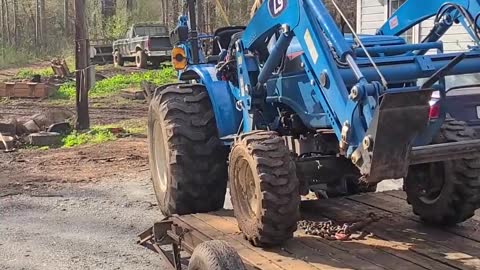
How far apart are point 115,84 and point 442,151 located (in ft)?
71.2

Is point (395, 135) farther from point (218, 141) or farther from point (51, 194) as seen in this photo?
point (51, 194)

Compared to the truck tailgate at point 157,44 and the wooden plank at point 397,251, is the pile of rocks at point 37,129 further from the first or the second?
the truck tailgate at point 157,44

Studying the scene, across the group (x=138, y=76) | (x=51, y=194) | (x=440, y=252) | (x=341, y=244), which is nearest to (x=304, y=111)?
(x=341, y=244)

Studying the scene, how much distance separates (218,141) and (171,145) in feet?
1.27

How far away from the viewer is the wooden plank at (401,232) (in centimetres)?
449

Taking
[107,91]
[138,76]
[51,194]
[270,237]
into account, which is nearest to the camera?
[270,237]

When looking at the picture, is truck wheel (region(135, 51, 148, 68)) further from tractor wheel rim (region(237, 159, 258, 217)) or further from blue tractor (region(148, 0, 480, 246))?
tractor wheel rim (region(237, 159, 258, 217))

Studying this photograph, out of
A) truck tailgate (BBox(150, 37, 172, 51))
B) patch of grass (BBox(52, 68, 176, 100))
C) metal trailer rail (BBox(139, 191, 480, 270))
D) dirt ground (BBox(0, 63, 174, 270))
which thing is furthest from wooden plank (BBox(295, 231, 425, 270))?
truck tailgate (BBox(150, 37, 172, 51))

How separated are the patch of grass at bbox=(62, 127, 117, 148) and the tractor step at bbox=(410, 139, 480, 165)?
10.6m

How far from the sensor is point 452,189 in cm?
529

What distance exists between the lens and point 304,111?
549 centimetres

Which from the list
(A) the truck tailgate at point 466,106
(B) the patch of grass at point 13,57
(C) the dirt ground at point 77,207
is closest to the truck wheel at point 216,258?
(C) the dirt ground at point 77,207

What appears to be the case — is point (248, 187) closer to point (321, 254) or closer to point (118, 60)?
point (321, 254)

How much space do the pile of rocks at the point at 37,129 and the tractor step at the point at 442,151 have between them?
10.8 meters
